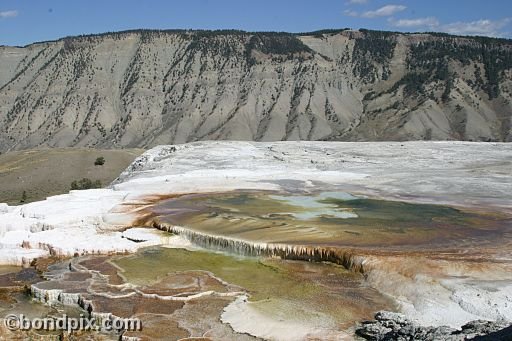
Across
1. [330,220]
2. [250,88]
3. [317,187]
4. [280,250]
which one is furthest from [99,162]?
[250,88]

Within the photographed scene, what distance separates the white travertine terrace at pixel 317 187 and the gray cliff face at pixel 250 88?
2034 inches

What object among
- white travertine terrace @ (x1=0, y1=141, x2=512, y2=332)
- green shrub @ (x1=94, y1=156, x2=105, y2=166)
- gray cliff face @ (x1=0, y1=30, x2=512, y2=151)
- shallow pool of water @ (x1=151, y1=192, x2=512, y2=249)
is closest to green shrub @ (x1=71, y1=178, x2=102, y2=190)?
white travertine terrace @ (x1=0, y1=141, x2=512, y2=332)

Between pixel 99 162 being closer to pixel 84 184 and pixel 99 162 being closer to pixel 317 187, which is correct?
pixel 84 184

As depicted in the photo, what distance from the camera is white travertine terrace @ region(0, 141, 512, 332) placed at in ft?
32.2

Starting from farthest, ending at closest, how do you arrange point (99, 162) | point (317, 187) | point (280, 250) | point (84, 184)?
point (99, 162) → point (84, 184) → point (317, 187) → point (280, 250)

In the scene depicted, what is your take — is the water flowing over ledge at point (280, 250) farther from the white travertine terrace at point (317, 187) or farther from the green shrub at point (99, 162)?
the green shrub at point (99, 162)

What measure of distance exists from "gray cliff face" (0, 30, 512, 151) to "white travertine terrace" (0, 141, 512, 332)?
51.7 meters

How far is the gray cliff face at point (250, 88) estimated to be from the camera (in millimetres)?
88625

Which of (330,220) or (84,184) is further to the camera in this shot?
(84,184)

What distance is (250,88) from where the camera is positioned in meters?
98.0

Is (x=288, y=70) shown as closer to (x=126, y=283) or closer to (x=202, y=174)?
(x=202, y=174)

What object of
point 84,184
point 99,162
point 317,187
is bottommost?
point 84,184

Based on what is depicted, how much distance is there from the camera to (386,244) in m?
12.7

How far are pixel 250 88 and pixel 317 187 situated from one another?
77708 millimetres
